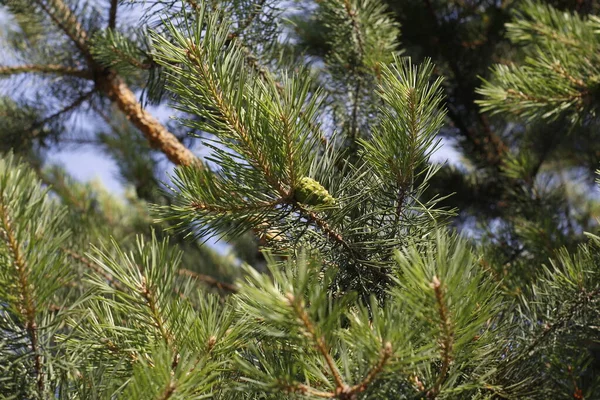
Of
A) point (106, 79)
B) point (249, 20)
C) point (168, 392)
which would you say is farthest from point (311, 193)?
point (106, 79)

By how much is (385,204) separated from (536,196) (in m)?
0.61

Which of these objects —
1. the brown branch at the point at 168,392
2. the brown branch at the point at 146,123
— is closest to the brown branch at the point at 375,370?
the brown branch at the point at 168,392

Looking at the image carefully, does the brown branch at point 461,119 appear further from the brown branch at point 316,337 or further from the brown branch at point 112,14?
the brown branch at point 316,337

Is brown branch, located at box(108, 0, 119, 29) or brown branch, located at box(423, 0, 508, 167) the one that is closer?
brown branch, located at box(108, 0, 119, 29)

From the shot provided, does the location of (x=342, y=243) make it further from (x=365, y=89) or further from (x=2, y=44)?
(x=2, y=44)

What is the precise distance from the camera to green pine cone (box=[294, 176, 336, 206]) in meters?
0.55

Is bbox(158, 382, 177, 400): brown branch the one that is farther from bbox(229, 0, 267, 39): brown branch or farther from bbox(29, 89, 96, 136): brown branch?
bbox(29, 89, 96, 136): brown branch

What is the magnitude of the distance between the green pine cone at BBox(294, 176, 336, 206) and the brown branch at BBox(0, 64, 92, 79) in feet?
2.11

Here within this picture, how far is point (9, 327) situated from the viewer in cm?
53

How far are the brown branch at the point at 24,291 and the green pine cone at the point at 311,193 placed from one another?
9.5 inches

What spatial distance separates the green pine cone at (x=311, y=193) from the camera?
55 centimetres

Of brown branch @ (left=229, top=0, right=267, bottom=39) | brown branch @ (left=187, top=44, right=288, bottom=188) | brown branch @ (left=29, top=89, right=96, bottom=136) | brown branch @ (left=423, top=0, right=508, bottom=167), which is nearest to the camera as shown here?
brown branch @ (left=187, top=44, right=288, bottom=188)

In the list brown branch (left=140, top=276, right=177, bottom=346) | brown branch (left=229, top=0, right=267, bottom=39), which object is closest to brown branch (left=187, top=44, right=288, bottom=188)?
brown branch (left=140, top=276, right=177, bottom=346)

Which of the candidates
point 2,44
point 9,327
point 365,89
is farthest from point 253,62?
point 2,44
